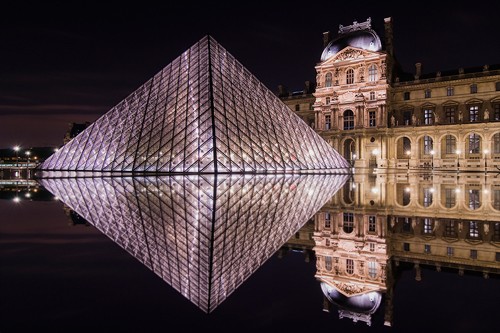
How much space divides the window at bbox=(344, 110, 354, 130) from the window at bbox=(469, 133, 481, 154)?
1229 cm

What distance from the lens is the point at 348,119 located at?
47.9m

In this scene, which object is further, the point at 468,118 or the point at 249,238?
the point at 468,118

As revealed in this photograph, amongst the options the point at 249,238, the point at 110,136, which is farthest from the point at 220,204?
the point at 110,136

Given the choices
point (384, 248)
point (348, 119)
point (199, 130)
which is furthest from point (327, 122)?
point (384, 248)

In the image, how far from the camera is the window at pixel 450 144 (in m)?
42.0

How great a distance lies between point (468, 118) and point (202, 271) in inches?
1743

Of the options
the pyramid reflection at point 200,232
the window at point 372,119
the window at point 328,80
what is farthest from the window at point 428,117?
the pyramid reflection at point 200,232

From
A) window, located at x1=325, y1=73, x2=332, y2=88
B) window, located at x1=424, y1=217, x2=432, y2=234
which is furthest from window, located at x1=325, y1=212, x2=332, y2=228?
window, located at x1=325, y1=73, x2=332, y2=88

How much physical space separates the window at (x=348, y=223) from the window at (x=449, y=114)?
40.1 metres

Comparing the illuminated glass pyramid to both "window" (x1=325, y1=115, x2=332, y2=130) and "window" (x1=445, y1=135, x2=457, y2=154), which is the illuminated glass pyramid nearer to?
"window" (x1=445, y1=135, x2=457, y2=154)

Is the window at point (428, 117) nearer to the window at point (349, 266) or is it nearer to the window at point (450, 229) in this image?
the window at point (450, 229)

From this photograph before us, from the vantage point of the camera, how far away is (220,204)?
25.1ft

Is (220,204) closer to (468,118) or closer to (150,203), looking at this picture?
(150,203)

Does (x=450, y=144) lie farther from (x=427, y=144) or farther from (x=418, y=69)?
(x=418, y=69)
